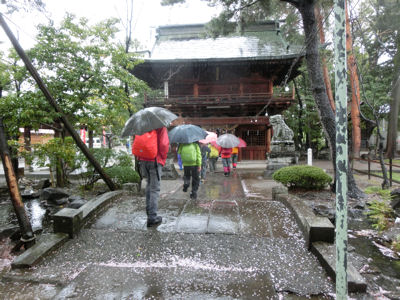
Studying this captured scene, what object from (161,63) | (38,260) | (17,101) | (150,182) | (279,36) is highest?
(279,36)

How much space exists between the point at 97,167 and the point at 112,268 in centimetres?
321

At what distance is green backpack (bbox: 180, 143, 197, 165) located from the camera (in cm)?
552

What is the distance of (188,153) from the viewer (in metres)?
5.54

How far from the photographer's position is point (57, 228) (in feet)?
12.0

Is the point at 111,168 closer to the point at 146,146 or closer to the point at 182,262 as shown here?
the point at 146,146

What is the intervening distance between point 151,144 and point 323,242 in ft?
9.26

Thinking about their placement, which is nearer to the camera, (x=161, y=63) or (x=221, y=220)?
(x=221, y=220)

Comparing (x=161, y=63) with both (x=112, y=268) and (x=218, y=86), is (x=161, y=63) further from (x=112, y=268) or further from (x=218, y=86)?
(x=112, y=268)

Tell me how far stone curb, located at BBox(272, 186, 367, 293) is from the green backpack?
8.00 ft

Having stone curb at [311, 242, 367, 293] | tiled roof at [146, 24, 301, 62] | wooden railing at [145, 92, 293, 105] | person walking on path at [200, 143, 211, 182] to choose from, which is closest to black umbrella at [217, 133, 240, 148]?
person walking on path at [200, 143, 211, 182]

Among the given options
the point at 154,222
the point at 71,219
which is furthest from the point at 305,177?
the point at 71,219

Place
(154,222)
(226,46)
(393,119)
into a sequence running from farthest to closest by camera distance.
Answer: (226,46)
(393,119)
(154,222)

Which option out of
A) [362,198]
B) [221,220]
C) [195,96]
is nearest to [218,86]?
[195,96]

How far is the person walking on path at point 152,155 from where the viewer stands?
3.65m
